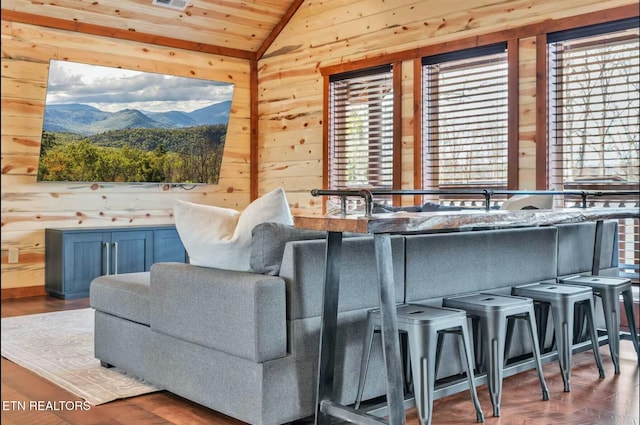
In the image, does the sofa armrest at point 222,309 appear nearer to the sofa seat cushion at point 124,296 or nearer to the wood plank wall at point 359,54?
the sofa seat cushion at point 124,296

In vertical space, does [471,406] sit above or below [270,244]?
below

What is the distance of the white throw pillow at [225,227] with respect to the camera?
8.91 ft

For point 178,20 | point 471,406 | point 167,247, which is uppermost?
point 178,20

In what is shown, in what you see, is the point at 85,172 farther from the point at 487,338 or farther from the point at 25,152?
the point at 487,338

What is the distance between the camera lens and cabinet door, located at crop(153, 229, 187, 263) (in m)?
6.46

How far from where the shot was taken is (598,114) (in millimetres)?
4691

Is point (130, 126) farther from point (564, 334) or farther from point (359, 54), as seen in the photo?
point (564, 334)

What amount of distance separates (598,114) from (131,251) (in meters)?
4.33

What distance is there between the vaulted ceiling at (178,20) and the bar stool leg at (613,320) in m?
4.95

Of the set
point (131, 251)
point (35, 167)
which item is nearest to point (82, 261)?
point (131, 251)

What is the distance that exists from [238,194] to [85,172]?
1916 millimetres

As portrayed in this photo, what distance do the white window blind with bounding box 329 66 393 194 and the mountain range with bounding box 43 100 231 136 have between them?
143 cm

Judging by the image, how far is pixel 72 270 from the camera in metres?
5.86

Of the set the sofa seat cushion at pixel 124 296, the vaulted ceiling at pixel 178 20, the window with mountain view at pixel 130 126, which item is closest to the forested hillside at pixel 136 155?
the window with mountain view at pixel 130 126
